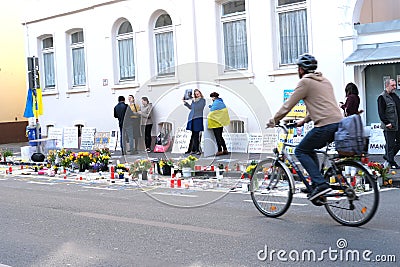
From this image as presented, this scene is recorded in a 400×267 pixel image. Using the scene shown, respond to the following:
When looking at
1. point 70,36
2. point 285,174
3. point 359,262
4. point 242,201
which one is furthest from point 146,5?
point 359,262

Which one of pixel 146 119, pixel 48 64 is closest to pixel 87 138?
pixel 48 64

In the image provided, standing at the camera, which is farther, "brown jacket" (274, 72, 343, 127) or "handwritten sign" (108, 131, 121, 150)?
"handwritten sign" (108, 131, 121, 150)

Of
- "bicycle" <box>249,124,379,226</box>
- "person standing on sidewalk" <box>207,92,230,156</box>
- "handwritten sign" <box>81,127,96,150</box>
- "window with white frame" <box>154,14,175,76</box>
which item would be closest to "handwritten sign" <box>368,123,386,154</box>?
"person standing on sidewalk" <box>207,92,230,156</box>

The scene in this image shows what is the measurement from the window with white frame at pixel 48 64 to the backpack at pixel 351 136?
67.3 feet

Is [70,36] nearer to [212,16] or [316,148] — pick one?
[212,16]

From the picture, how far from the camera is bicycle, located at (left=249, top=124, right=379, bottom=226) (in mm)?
8031

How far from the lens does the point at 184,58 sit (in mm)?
21219

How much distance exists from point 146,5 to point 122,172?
29.1ft

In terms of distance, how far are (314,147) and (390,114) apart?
5925 millimetres

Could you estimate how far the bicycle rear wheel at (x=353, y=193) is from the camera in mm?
7961

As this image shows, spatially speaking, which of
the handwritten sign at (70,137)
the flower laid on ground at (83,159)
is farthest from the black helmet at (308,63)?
the handwritten sign at (70,137)

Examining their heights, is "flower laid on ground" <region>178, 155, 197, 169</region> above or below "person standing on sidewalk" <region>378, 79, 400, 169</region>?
below

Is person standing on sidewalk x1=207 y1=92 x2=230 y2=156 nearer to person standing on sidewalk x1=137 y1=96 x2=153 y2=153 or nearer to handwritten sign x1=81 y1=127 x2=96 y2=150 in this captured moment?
person standing on sidewalk x1=137 y1=96 x2=153 y2=153

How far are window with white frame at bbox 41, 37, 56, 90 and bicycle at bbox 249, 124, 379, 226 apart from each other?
19323mm
